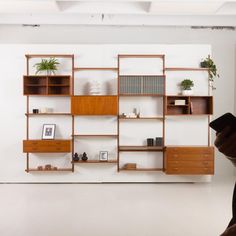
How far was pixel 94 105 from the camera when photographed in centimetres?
741

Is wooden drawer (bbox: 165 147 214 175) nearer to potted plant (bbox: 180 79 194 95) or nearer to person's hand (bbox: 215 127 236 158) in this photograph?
potted plant (bbox: 180 79 194 95)

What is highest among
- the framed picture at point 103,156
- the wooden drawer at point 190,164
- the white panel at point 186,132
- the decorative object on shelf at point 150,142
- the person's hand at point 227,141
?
the person's hand at point 227,141

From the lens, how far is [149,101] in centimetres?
773

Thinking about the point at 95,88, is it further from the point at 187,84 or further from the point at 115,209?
the point at 115,209

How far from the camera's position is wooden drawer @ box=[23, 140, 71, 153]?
7402 millimetres

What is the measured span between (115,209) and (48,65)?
10.7 ft

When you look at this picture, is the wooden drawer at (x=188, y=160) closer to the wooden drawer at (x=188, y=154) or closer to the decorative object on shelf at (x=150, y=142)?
the wooden drawer at (x=188, y=154)

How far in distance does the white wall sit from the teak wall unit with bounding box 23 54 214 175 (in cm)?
86

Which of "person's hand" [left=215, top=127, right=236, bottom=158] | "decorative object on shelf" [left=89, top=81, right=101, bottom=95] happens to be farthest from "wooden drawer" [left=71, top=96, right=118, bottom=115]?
"person's hand" [left=215, top=127, right=236, bottom=158]

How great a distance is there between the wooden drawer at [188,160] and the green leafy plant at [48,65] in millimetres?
2660
